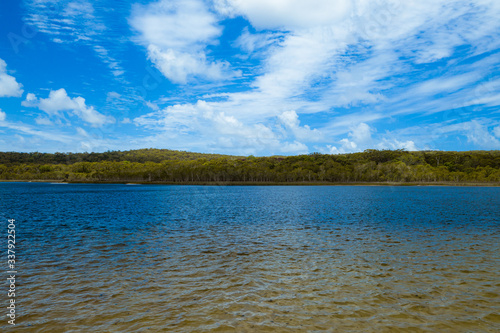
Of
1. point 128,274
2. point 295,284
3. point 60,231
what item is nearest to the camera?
point 295,284

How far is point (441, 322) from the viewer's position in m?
9.03

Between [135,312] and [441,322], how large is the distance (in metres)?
10.0

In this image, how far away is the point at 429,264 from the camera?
15695mm

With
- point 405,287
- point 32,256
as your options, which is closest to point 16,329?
point 32,256

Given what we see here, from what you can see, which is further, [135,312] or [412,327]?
[135,312]

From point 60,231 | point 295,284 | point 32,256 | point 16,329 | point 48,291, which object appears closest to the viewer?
point 16,329

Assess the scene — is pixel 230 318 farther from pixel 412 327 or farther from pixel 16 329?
pixel 16 329

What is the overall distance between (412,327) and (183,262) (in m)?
11.5

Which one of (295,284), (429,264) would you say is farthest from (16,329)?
(429,264)

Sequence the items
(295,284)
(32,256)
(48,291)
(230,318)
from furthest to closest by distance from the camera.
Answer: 1. (32,256)
2. (295,284)
3. (48,291)
4. (230,318)

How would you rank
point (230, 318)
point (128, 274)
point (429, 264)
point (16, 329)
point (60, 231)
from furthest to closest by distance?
1. point (60, 231)
2. point (429, 264)
3. point (128, 274)
4. point (230, 318)
5. point (16, 329)

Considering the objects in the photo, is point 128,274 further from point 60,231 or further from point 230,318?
point 60,231

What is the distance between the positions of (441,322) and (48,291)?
14689 millimetres

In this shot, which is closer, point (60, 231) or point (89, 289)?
point (89, 289)
